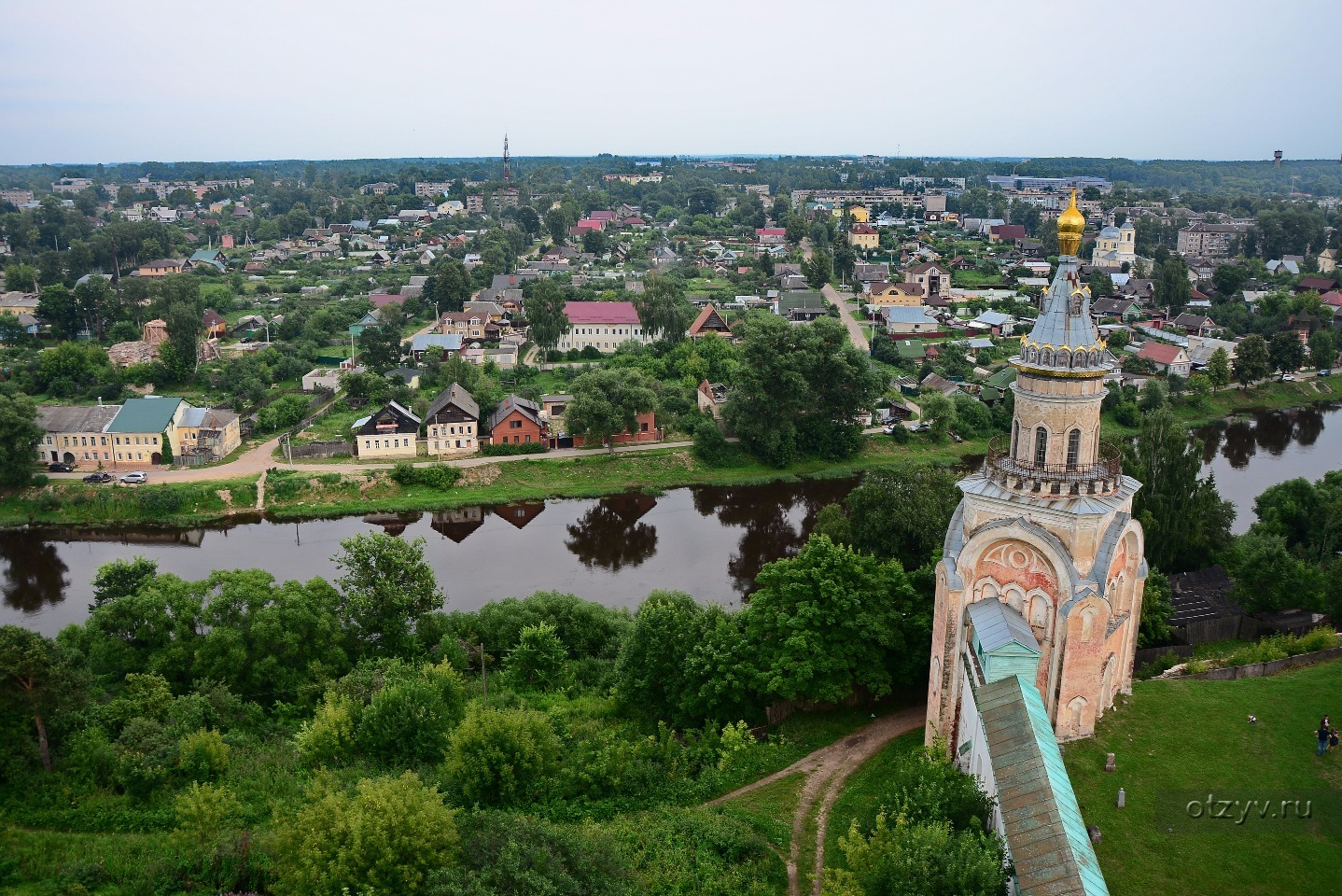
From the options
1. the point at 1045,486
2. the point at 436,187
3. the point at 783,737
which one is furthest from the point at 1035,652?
the point at 436,187

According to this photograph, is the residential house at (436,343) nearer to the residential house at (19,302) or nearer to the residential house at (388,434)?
the residential house at (388,434)

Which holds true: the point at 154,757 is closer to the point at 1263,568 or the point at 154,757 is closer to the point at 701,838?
the point at 701,838

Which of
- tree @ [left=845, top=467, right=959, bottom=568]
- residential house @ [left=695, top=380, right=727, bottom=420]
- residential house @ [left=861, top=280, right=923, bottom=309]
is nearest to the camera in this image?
tree @ [left=845, top=467, right=959, bottom=568]

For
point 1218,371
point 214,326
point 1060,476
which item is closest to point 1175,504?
point 1060,476

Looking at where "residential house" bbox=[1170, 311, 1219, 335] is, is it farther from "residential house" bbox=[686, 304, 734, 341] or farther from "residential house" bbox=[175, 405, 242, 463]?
"residential house" bbox=[175, 405, 242, 463]

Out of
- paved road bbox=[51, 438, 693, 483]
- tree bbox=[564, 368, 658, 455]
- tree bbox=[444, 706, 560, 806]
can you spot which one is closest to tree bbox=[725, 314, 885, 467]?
paved road bbox=[51, 438, 693, 483]

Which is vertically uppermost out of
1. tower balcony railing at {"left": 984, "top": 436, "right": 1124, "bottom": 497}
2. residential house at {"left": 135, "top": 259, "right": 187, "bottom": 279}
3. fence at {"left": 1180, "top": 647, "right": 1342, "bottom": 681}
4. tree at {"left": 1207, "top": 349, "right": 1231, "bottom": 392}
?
residential house at {"left": 135, "top": 259, "right": 187, "bottom": 279}
